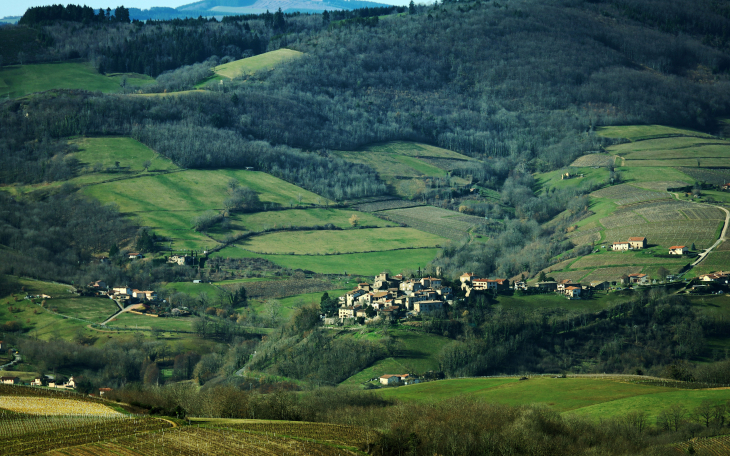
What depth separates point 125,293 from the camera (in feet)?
533

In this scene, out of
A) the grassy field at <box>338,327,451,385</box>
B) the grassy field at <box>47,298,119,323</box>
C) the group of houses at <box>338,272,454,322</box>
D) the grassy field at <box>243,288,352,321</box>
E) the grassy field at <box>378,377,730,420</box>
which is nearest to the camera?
the grassy field at <box>378,377,730,420</box>

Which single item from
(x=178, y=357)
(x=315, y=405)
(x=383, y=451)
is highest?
(x=383, y=451)

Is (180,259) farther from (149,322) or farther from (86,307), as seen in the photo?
(149,322)

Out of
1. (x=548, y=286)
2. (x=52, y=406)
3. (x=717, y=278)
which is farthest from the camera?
(x=548, y=286)

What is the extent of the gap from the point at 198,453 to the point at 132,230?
133m

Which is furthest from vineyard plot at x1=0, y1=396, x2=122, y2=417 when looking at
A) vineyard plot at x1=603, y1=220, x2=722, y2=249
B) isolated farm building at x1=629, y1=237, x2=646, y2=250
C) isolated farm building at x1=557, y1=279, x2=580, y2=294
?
vineyard plot at x1=603, y1=220, x2=722, y2=249

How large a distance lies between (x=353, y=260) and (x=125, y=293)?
50074 millimetres

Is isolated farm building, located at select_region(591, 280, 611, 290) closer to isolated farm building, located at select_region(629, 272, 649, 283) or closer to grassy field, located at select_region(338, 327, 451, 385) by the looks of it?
isolated farm building, located at select_region(629, 272, 649, 283)

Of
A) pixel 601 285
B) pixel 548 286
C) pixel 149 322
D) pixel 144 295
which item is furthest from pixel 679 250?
pixel 144 295

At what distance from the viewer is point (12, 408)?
70.6 metres

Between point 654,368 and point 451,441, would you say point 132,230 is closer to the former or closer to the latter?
point 654,368

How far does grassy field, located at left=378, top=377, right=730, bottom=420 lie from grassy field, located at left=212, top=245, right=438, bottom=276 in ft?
221

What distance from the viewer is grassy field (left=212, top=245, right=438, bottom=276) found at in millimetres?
178125

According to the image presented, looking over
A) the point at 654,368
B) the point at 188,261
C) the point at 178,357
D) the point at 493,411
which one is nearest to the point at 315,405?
the point at 493,411
